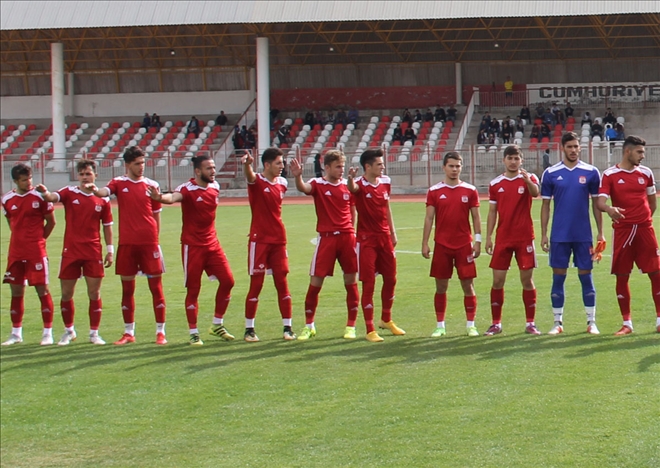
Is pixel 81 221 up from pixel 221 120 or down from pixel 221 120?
down

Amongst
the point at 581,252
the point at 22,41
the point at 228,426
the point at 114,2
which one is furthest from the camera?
the point at 22,41

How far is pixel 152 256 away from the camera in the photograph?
1070 cm

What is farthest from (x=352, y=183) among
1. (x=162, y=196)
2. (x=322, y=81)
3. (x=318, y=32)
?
(x=322, y=81)

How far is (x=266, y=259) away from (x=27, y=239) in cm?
270

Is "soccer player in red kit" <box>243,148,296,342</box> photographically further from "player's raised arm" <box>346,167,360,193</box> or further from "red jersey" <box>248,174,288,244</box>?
"player's raised arm" <box>346,167,360,193</box>

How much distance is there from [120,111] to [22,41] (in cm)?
602

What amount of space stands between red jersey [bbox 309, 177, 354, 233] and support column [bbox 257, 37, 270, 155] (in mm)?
29412

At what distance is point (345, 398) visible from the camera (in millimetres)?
8562

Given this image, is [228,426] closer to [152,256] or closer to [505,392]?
[505,392]

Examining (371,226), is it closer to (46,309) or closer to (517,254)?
(517,254)

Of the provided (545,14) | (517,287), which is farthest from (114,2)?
(517,287)

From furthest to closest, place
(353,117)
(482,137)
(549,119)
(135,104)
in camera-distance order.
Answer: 1. (135,104)
2. (353,117)
3. (549,119)
4. (482,137)

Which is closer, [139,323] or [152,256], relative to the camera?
[152,256]

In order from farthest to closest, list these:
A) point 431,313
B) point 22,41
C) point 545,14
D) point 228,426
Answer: point 22,41 → point 545,14 → point 431,313 → point 228,426
